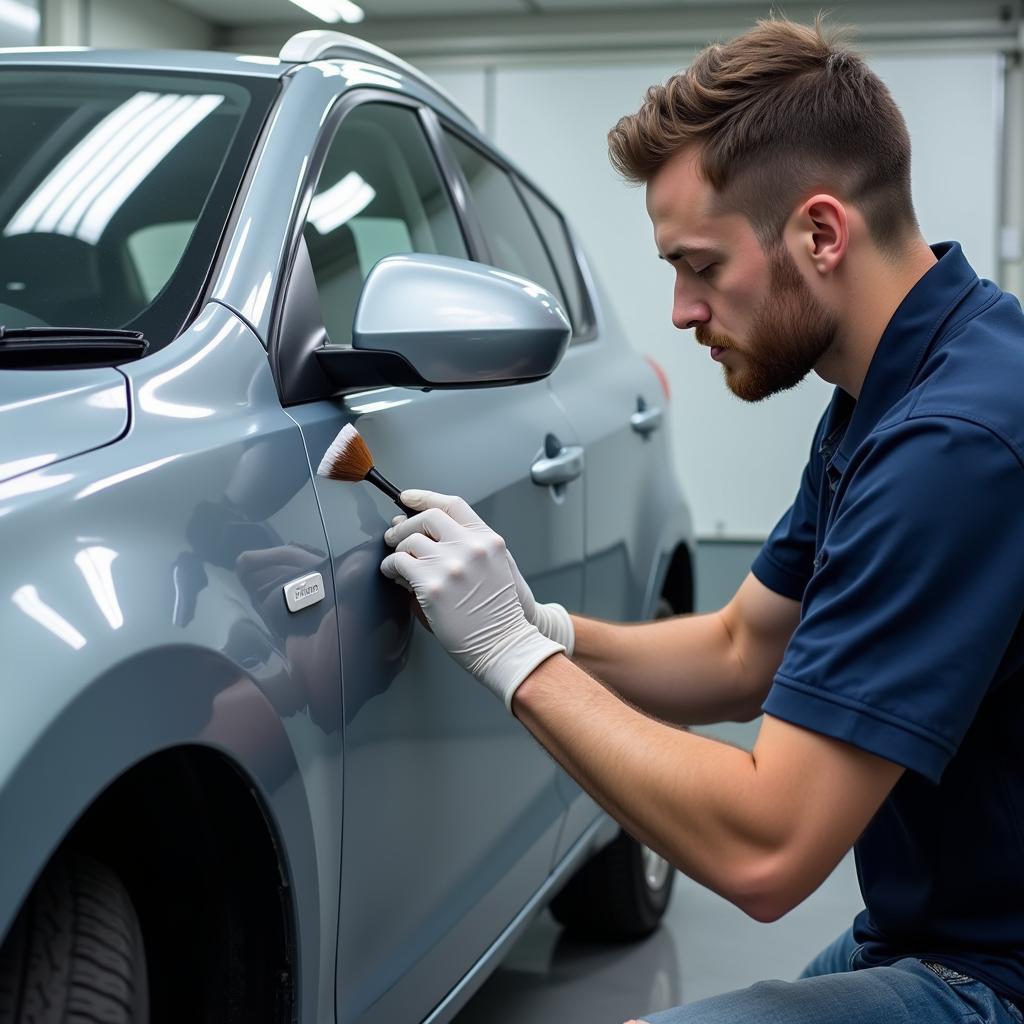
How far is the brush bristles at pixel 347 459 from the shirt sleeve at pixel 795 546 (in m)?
0.55

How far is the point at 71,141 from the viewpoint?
1495 mm

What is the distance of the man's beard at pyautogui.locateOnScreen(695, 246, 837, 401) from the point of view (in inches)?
52.4

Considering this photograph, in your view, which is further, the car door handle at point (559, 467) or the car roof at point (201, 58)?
the car door handle at point (559, 467)

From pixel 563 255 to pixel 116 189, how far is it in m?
1.38

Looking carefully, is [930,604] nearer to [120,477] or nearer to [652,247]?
[120,477]

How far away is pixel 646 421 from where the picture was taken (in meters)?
2.54

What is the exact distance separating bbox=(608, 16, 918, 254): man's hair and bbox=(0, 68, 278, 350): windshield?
0.46m

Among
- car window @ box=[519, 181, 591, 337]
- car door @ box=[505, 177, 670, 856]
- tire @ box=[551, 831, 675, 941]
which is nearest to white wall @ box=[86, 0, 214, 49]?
car window @ box=[519, 181, 591, 337]

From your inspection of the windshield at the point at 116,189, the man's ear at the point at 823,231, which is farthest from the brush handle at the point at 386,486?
the man's ear at the point at 823,231

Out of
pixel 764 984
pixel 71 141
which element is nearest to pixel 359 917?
Answer: pixel 764 984

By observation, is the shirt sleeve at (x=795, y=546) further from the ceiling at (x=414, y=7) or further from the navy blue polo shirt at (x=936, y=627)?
the ceiling at (x=414, y=7)

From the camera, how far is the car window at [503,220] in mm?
2207

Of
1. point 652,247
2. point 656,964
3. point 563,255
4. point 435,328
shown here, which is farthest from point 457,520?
point 652,247

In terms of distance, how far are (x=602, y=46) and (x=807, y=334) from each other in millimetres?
6352
